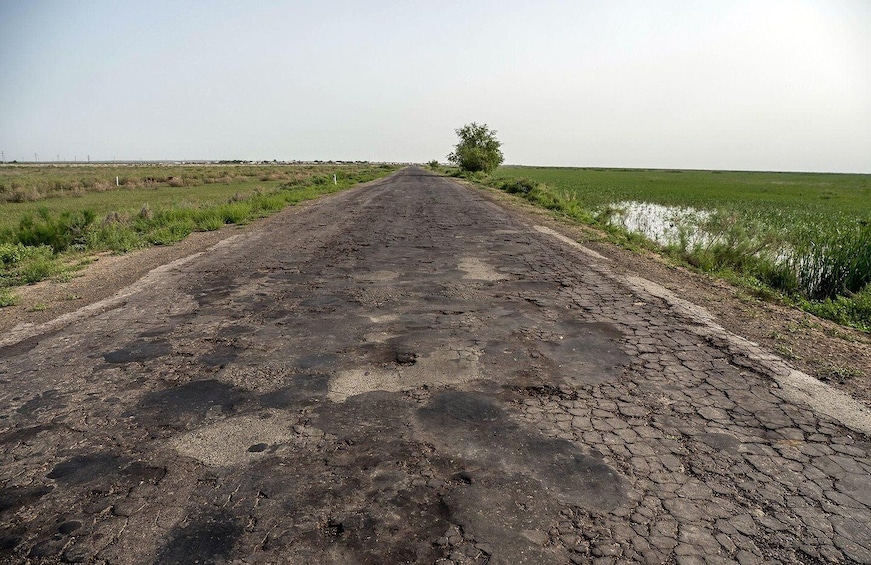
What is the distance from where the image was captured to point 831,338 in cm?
496

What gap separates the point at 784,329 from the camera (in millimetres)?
5168

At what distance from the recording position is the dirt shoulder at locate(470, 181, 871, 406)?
13.3 ft

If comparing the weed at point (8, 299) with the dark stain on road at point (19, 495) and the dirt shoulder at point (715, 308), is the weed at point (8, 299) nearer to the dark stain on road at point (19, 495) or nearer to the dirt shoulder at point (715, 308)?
the dirt shoulder at point (715, 308)

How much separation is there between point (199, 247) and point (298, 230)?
2.74 meters

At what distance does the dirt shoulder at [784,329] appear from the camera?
405 centimetres

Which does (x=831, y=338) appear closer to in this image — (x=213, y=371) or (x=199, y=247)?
(x=213, y=371)

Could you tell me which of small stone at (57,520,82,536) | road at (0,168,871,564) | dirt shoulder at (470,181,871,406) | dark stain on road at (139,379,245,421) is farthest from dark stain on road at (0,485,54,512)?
dirt shoulder at (470,181,871,406)

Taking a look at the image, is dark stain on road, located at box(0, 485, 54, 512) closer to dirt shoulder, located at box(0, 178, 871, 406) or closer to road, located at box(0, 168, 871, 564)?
road, located at box(0, 168, 871, 564)

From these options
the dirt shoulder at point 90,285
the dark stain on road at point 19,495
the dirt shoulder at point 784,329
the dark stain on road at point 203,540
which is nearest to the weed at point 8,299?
the dirt shoulder at point 90,285

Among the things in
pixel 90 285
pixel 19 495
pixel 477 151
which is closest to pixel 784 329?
pixel 19 495

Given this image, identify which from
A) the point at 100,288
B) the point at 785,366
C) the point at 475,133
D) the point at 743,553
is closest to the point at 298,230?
the point at 100,288

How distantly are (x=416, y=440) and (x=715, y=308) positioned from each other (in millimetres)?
4691

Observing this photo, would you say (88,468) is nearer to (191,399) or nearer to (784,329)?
(191,399)

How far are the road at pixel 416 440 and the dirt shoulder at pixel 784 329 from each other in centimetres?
32
